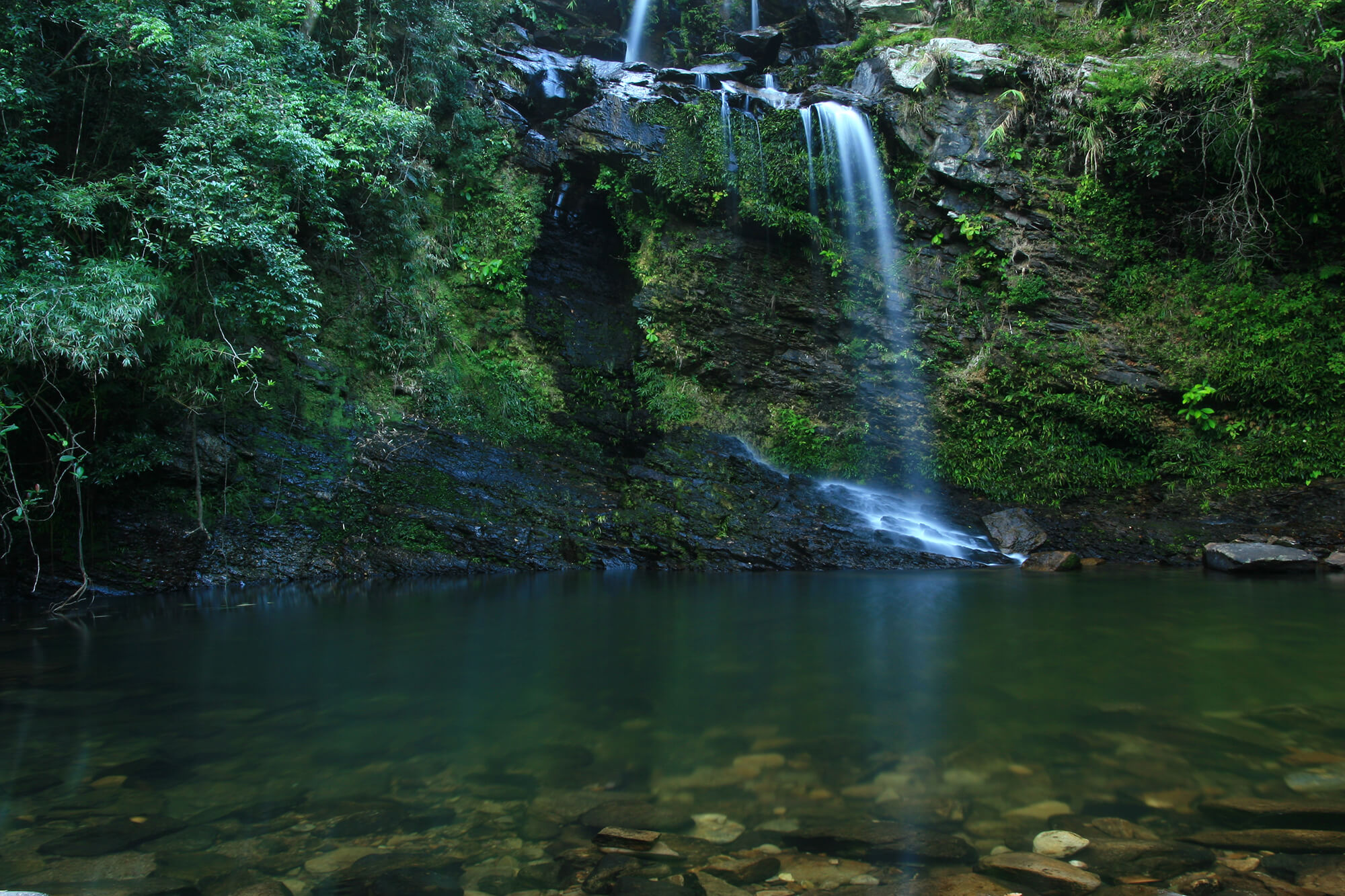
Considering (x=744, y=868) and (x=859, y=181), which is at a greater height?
(x=859, y=181)

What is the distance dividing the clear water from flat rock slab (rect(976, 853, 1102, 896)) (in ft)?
0.38

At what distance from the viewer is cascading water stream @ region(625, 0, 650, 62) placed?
16078 mm

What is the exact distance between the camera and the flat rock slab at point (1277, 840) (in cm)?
190

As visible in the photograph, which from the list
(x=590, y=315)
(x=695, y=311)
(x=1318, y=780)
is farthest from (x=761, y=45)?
(x=1318, y=780)

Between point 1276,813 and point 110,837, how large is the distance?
3.68 m

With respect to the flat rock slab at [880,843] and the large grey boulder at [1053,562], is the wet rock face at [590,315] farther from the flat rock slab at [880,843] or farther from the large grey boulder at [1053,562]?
the flat rock slab at [880,843]

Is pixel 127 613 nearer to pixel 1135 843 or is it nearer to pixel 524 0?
pixel 1135 843

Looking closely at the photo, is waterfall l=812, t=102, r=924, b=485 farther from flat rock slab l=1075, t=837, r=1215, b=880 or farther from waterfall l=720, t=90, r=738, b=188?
flat rock slab l=1075, t=837, r=1215, b=880

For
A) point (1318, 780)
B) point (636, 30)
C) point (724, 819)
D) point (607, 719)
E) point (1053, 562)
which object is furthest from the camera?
point (636, 30)

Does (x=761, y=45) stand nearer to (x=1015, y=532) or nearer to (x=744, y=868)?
(x=1015, y=532)

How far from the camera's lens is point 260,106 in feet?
23.1

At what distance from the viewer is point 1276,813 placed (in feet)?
6.97

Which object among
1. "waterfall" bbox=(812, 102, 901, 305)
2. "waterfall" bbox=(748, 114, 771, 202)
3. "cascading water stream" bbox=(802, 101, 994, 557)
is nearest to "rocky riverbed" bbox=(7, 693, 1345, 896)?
"cascading water stream" bbox=(802, 101, 994, 557)

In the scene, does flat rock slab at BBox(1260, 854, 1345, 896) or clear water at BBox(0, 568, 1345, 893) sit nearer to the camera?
flat rock slab at BBox(1260, 854, 1345, 896)
